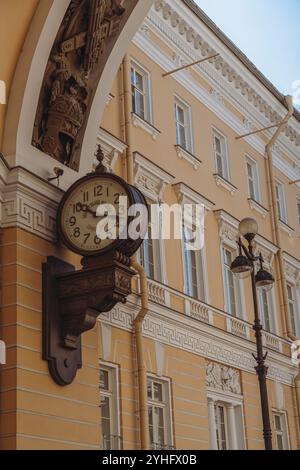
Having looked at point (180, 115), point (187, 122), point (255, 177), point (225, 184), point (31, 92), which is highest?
point (255, 177)

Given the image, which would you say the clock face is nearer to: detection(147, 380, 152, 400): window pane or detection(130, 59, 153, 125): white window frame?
detection(147, 380, 152, 400): window pane

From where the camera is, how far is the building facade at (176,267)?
365 inches

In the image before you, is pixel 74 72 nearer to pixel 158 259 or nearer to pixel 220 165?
pixel 158 259

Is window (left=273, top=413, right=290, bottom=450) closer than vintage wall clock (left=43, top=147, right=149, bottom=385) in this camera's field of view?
No

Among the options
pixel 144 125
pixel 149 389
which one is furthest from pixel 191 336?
pixel 144 125

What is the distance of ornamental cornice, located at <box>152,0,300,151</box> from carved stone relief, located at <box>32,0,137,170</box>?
21.3 feet

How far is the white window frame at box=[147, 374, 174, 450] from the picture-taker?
1472 cm

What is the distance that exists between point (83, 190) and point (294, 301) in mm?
13111

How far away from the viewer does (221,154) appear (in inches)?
784

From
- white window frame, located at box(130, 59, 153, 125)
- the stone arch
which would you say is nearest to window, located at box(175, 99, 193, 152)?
white window frame, located at box(130, 59, 153, 125)

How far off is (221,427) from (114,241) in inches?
345

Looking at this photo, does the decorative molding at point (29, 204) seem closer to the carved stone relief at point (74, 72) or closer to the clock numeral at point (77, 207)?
the clock numeral at point (77, 207)

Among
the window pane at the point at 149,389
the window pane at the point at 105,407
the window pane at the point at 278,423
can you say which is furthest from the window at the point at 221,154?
the window pane at the point at 105,407
